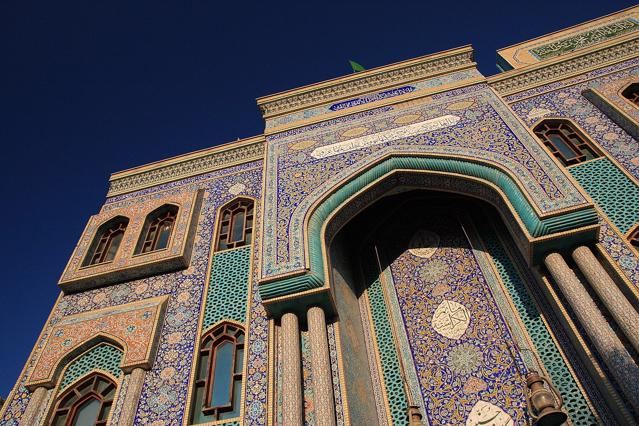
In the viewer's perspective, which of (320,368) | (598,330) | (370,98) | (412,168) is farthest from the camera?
(370,98)

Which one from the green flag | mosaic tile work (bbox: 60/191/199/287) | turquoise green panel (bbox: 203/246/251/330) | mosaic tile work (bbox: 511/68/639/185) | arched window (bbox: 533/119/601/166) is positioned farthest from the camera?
→ the green flag

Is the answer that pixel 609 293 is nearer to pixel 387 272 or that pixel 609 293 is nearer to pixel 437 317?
pixel 437 317

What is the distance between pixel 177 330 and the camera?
186 inches

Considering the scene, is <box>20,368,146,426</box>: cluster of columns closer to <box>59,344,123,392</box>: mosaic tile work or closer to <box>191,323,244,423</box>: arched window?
<box>59,344,123,392</box>: mosaic tile work

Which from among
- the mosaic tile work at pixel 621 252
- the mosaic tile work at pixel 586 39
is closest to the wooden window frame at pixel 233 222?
the mosaic tile work at pixel 621 252

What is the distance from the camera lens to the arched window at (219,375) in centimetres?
408

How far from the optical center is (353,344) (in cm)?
450

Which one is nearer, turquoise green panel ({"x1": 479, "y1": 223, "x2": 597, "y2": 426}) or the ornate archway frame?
turquoise green panel ({"x1": 479, "y1": 223, "x2": 597, "y2": 426})

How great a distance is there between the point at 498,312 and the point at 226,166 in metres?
4.04

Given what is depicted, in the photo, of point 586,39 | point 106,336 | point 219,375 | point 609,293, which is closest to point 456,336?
point 609,293

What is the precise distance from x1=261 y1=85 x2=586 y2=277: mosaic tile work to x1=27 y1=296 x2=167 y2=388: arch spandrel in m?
1.27

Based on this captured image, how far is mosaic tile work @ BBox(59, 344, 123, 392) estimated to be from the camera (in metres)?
4.57

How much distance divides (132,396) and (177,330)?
74cm

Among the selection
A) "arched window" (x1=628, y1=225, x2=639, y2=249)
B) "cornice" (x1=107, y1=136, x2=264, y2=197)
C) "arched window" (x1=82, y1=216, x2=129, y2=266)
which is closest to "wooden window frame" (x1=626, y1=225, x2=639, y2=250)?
"arched window" (x1=628, y1=225, x2=639, y2=249)
